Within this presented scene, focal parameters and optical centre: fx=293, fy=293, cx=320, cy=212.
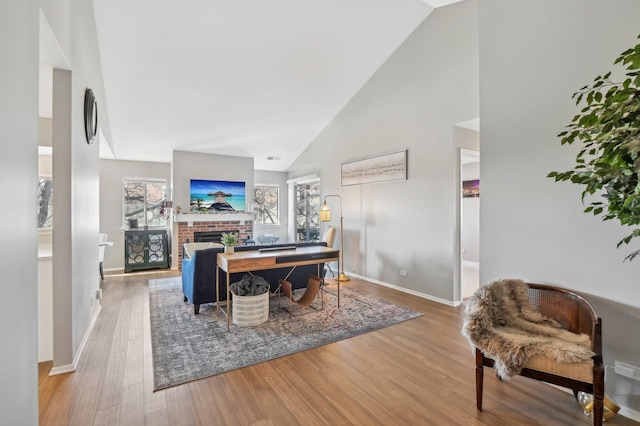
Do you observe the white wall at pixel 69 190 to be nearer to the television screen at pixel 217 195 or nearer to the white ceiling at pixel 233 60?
the white ceiling at pixel 233 60

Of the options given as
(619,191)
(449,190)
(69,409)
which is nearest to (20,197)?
(69,409)

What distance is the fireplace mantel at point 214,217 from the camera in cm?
624

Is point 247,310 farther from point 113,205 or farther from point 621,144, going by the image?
point 113,205

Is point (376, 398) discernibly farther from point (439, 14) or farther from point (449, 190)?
point (439, 14)

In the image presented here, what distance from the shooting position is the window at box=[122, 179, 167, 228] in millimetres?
6512

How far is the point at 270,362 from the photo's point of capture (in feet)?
8.03

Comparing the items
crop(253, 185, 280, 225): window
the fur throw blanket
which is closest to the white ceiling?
crop(253, 185, 280, 225): window

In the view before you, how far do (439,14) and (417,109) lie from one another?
116 centimetres

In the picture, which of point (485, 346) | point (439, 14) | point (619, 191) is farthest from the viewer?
point (439, 14)

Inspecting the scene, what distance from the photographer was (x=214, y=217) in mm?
6668

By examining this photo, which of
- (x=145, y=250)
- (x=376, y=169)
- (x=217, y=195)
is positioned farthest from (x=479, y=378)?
(x=145, y=250)

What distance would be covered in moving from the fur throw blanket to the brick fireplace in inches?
228

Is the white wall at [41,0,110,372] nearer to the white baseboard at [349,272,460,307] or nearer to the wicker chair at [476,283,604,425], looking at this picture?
the wicker chair at [476,283,604,425]

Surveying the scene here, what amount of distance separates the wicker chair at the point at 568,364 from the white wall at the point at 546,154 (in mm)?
139
